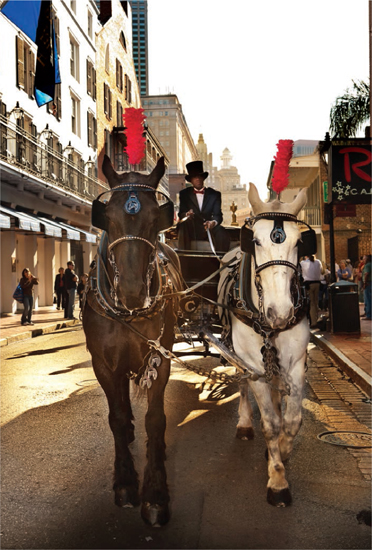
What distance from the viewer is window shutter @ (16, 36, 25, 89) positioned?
2427 centimetres

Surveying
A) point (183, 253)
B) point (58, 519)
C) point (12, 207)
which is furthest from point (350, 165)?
point (12, 207)

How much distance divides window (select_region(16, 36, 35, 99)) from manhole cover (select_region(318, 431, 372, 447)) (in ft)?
72.6

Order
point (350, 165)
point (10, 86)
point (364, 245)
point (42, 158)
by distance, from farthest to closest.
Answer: point (364, 245) → point (42, 158) → point (10, 86) → point (350, 165)

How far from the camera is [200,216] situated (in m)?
7.05

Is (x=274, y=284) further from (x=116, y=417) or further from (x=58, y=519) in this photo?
(x=58, y=519)

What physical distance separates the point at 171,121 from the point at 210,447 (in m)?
115

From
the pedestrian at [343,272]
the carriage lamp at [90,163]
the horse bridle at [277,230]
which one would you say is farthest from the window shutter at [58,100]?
the horse bridle at [277,230]

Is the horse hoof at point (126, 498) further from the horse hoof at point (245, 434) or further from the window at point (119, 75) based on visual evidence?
the window at point (119, 75)

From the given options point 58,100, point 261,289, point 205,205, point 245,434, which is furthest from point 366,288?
point 58,100

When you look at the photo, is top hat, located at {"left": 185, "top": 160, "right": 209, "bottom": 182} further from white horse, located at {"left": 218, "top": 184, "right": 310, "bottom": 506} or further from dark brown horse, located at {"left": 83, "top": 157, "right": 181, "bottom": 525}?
dark brown horse, located at {"left": 83, "top": 157, "right": 181, "bottom": 525}

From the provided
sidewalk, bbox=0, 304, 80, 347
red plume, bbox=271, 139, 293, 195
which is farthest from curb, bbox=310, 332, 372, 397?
sidewalk, bbox=0, 304, 80, 347

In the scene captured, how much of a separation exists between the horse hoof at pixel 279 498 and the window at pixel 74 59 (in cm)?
3190

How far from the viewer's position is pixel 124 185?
4.25 m

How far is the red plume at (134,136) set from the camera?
4.55 m
